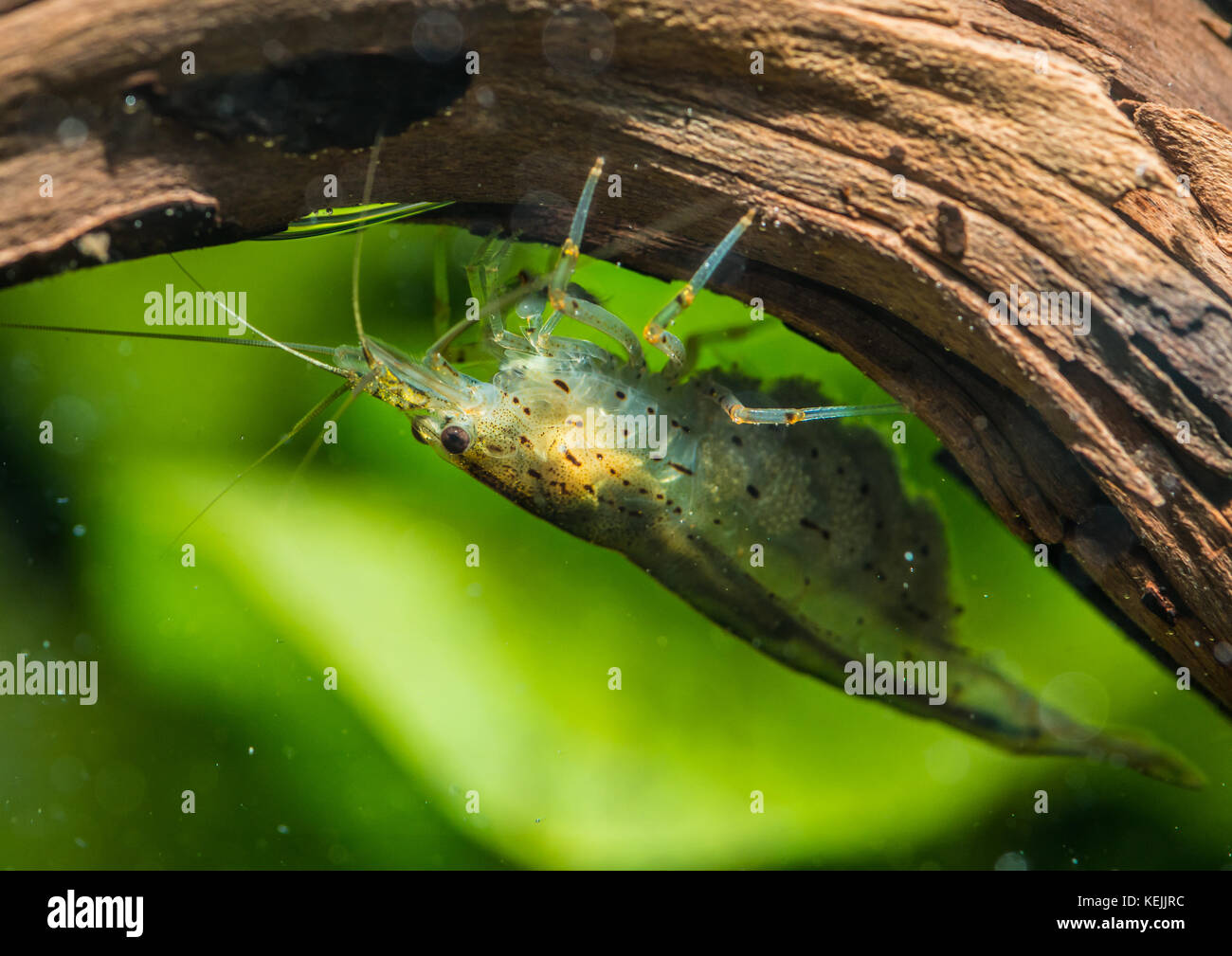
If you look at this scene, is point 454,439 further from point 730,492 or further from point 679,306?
point 730,492

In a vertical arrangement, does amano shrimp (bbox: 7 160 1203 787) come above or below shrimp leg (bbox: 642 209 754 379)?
below

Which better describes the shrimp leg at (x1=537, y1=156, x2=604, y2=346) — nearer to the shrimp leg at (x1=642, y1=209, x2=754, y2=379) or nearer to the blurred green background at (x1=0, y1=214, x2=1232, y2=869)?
the shrimp leg at (x1=642, y1=209, x2=754, y2=379)

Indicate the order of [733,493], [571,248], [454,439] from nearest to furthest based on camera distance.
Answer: [571,248] → [454,439] → [733,493]

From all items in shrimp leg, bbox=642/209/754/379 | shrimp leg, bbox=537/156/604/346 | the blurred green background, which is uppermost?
shrimp leg, bbox=537/156/604/346

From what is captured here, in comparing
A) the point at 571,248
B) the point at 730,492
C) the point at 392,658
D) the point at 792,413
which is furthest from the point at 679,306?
the point at 392,658

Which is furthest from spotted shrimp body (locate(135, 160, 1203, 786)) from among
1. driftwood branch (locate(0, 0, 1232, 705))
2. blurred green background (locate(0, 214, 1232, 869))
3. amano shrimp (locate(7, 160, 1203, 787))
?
driftwood branch (locate(0, 0, 1232, 705))

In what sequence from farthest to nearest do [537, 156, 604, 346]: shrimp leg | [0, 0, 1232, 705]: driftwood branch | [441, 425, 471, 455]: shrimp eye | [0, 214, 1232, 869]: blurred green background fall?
[0, 214, 1232, 869]: blurred green background
[441, 425, 471, 455]: shrimp eye
[537, 156, 604, 346]: shrimp leg
[0, 0, 1232, 705]: driftwood branch
